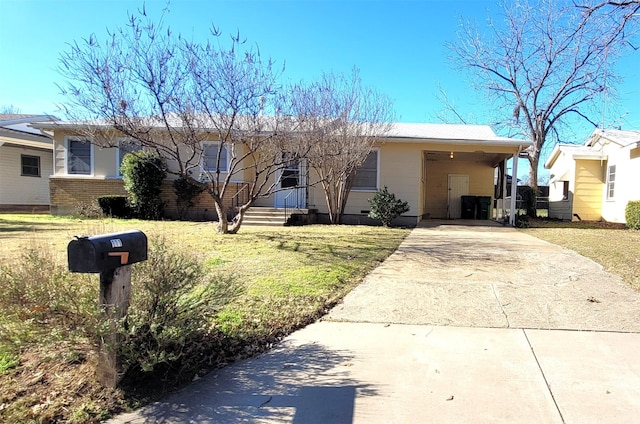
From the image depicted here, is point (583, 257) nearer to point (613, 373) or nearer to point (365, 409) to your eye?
point (613, 373)

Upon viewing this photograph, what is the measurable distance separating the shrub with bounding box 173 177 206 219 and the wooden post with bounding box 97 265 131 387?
1188 cm

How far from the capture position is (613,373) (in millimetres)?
3004

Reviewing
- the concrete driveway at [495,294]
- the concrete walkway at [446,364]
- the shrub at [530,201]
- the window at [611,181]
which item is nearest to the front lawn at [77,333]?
the concrete walkway at [446,364]

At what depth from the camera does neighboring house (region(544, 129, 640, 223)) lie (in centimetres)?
1536

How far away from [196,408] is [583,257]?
25.5 feet

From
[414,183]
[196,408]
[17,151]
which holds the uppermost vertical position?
[17,151]

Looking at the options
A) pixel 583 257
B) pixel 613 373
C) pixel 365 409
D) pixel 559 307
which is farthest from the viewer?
pixel 583 257

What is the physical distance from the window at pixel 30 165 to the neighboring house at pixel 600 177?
84.0 feet

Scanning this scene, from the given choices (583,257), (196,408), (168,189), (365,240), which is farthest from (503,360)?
(168,189)

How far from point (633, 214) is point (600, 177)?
467 centimetres

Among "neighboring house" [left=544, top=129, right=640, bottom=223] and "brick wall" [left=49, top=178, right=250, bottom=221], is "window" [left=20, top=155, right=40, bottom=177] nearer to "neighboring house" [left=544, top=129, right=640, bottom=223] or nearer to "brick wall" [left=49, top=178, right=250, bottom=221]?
"brick wall" [left=49, top=178, right=250, bottom=221]

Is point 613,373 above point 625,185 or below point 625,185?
below

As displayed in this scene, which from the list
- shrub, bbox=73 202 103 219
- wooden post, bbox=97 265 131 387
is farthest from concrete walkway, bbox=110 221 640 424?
shrub, bbox=73 202 103 219

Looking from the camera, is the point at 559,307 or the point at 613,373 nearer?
the point at 613,373
